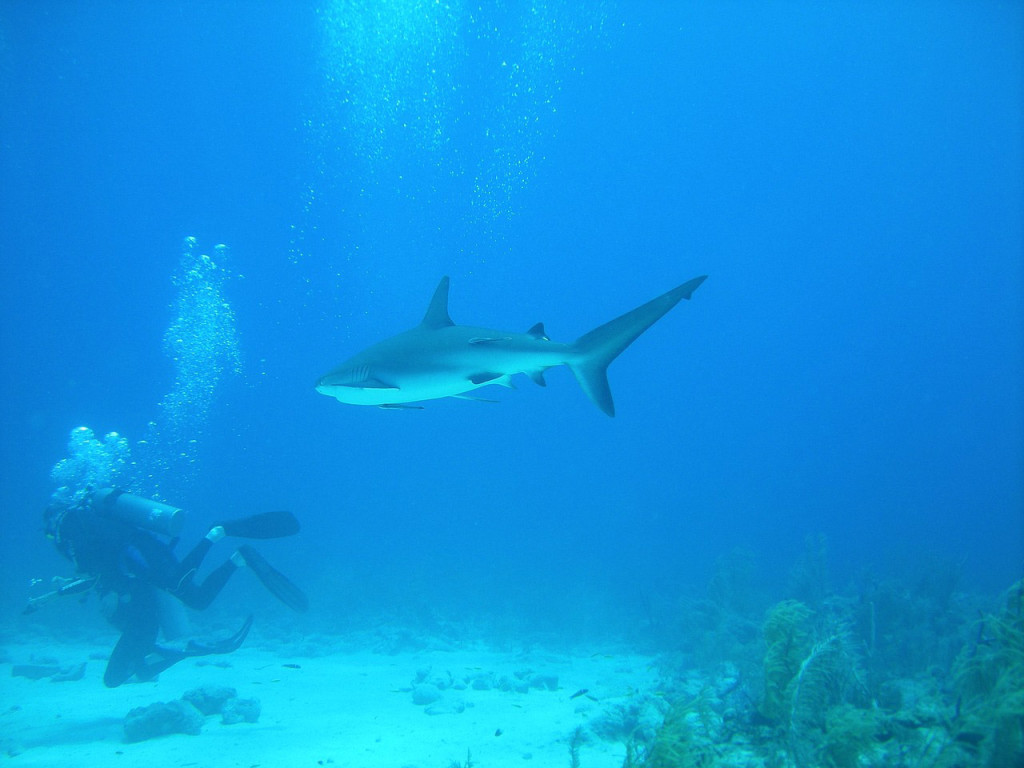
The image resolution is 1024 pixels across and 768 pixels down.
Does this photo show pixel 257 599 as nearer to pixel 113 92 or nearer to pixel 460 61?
pixel 113 92

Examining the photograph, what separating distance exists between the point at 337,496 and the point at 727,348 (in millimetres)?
A: 100201

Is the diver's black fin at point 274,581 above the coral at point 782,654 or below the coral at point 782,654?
above

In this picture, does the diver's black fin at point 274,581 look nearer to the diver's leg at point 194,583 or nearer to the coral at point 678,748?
the diver's leg at point 194,583

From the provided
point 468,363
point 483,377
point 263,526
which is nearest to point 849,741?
point 483,377

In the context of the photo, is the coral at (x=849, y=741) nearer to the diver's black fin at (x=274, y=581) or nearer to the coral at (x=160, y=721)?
the coral at (x=160, y=721)

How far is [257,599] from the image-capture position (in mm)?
22141

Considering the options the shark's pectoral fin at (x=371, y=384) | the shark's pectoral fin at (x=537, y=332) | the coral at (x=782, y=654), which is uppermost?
the shark's pectoral fin at (x=537, y=332)

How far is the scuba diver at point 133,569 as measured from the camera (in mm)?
8211

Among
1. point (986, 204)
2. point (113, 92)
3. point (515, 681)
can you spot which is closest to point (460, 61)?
point (113, 92)

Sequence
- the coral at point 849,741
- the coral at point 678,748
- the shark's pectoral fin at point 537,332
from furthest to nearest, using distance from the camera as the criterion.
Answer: the shark's pectoral fin at point 537,332 → the coral at point 678,748 → the coral at point 849,741

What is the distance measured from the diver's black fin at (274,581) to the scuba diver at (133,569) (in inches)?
28.4

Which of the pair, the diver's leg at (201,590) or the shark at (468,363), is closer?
the shark at (468,363)

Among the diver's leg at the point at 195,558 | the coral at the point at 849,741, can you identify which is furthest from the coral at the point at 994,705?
the diver's leg at the point at 195,558

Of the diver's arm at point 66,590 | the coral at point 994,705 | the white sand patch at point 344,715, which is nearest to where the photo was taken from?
the coral at point 994,705
